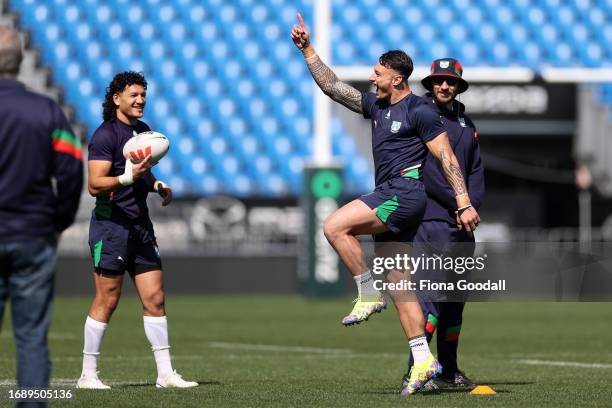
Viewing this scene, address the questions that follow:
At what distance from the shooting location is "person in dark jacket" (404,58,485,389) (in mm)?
8773

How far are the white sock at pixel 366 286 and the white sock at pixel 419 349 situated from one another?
15.7 inches

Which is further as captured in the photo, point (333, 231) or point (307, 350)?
point (307, 350)

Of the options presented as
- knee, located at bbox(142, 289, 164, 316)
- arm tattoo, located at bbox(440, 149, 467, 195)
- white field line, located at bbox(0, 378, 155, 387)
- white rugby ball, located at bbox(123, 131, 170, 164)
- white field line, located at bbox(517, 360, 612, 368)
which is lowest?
Result: white field line, located at bbox(517, 360, 612, 368)

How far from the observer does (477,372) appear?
10.2 metres

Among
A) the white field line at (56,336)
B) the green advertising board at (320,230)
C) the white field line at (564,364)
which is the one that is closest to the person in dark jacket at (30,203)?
the white field line at (564,364)

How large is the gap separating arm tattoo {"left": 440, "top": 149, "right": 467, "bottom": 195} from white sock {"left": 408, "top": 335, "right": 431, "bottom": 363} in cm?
96

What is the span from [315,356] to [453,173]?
14.3 feet

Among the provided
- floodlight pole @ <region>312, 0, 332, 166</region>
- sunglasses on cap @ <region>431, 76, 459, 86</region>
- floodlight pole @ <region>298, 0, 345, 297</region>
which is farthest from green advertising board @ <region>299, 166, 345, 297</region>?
sunglasses on cap @ <region>431, 76, 459, 86</region>

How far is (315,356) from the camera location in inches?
475

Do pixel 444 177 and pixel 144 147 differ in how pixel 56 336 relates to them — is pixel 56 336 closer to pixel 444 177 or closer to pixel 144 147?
pixel 144 147

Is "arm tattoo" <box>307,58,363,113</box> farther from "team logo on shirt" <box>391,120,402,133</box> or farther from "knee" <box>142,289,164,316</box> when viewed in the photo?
"knee" <box>142,289,164,316</box>

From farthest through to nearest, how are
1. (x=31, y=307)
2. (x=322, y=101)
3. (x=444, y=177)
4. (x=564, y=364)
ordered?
(x=322, y=101) < (x=564, y=364) < (x=444, y=177) < (x=31, y=307)

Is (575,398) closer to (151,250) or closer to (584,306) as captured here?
(151,250)

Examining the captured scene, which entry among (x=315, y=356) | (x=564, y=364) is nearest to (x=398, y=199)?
(x=564, y=364)
